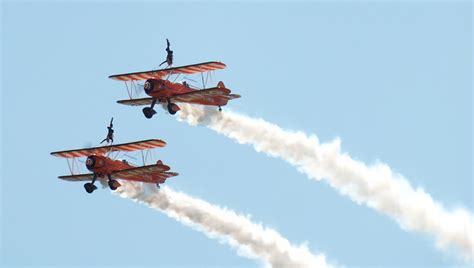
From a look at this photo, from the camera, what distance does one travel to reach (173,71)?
165 feet

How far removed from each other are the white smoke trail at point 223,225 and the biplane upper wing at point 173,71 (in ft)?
15.0

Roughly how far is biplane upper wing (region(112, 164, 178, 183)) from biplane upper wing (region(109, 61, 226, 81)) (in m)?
4.90

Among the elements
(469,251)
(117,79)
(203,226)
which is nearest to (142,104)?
(117,79)

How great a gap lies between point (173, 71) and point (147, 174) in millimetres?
5412

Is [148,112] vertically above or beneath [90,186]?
above

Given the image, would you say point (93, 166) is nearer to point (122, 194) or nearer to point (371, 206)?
point (122, 194)

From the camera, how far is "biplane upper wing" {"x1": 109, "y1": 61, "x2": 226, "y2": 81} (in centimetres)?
4946

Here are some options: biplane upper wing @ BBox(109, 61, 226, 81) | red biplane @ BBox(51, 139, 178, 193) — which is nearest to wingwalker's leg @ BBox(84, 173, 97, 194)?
red biplane @ BBox(51, 139, 178, 193)

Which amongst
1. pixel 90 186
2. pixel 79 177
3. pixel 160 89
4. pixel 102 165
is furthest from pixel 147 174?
pixel 160 89

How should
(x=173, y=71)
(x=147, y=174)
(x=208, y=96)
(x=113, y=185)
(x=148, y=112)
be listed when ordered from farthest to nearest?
1. (x=173, y=71)
2. (x=208, y=96)
3. (x=148, y=112)
4. (x=147, y=174)
5. (x=113, y=185)

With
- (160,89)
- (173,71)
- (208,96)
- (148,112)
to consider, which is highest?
(173,71)

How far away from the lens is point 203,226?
155 ft

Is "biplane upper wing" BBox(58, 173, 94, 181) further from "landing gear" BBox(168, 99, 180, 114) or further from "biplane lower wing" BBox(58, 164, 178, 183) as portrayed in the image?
"landing gear" BBox(168, 99, 180, 114)

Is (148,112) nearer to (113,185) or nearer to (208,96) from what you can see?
(208,96)
